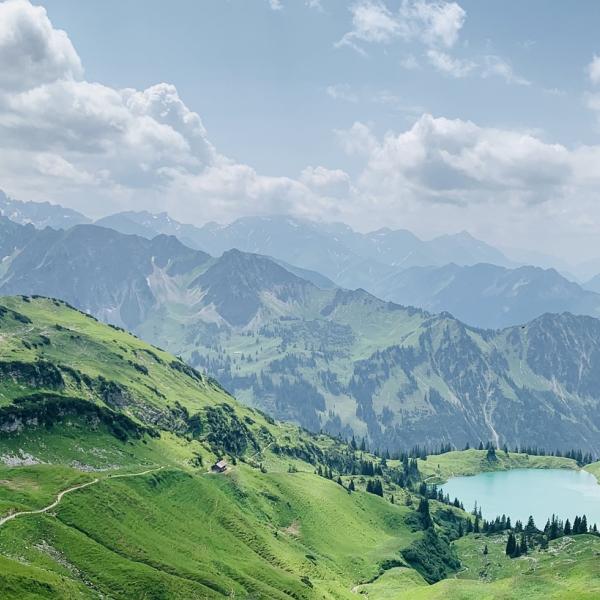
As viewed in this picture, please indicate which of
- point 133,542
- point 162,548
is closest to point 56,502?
point 133,542

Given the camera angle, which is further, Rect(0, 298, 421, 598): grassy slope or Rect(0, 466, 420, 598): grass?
Rect(0, 466, 420, 598): grass

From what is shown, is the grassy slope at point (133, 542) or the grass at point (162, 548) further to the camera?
the grass at point (162, 548)


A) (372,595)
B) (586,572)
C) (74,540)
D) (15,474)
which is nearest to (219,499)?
(372,595)

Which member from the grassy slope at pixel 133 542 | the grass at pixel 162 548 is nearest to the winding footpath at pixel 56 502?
the grassy slope at pixel 133 542

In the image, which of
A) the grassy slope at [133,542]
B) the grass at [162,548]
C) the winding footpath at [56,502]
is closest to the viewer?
the grassy slope at [133,542]

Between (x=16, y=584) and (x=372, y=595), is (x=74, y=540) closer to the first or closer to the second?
(x=16, y=584)

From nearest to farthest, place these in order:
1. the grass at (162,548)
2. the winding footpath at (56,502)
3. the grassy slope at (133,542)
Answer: the grassy slope at (133,542)
the grass at (162,548)
the winding footpath at (56,502)

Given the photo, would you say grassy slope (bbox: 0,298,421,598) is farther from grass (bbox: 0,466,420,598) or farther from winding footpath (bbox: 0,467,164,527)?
winding footpath (bbox: 0,467,164,527)

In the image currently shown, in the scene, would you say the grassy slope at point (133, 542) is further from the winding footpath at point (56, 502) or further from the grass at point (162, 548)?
the winding footpath at point (56, 502)

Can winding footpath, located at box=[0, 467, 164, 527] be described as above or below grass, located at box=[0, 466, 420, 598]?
above

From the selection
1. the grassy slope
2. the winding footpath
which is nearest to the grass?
the grassy slope

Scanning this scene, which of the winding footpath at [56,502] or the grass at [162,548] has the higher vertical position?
the winding footpath at [56,502]

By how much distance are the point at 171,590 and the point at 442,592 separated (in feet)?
252

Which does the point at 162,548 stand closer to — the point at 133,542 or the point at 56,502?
the point at 133,542
